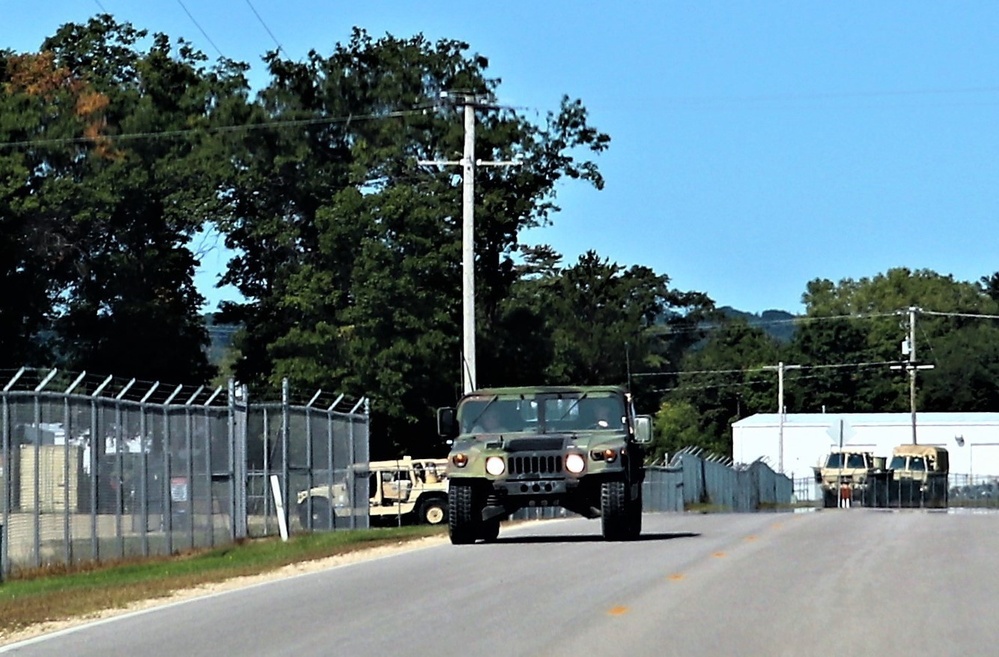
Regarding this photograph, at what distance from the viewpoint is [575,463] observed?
24.2 meters

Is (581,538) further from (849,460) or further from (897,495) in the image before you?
(849,460)

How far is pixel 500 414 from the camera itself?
25.4m

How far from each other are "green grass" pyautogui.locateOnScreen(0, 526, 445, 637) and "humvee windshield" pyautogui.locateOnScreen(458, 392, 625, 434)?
8.46 feet

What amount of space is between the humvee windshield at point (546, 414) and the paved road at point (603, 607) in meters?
2.42

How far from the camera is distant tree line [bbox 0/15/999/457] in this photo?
59.0m

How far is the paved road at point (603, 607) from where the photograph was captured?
503 inches

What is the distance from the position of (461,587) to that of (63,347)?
44.6m

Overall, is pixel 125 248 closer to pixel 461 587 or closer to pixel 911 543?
pixel 911 543

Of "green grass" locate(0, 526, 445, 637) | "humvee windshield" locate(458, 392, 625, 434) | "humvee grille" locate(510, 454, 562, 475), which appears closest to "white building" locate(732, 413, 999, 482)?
"green grass" locate(0, 526, 445, 637)

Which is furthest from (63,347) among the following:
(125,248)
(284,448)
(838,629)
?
(838,629)

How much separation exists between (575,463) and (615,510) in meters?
0.80

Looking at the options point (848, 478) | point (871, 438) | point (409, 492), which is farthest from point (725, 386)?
point (409, 492)

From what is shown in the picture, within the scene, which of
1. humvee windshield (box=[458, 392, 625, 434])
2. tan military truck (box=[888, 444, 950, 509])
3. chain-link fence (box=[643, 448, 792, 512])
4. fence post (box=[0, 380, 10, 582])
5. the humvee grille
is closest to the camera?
fence post (box=[0, 380, 10, 582])

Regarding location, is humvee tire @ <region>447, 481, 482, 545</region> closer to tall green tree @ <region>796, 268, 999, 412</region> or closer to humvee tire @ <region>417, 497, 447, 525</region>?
humvee tire @ <region>417, 497, 447, 525</region>
